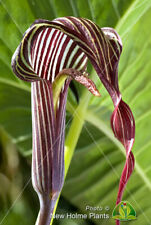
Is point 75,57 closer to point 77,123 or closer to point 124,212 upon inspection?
point 77,123

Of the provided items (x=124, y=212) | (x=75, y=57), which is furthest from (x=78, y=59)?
(x=124, y=212)

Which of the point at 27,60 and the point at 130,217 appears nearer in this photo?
the point at 27,60

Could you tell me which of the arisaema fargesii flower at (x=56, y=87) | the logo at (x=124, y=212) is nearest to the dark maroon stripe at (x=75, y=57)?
the arisaema fargesii flower at (x=56, y=87)

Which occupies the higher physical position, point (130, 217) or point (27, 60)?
point (27, 60)

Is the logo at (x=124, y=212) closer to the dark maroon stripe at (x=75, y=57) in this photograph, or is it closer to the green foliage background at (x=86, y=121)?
the green foliage background at (x=86, y=121)

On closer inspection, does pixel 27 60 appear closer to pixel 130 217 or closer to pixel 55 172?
pixel 55 172

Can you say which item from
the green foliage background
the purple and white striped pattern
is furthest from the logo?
the purple and white striped pattern

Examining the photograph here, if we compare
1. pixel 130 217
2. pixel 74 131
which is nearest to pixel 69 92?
pixel 74 131
